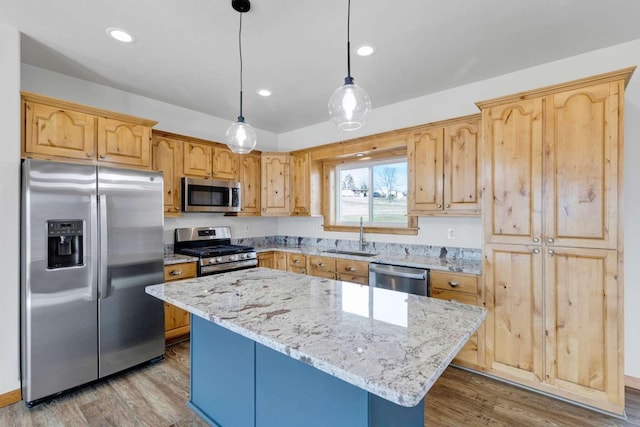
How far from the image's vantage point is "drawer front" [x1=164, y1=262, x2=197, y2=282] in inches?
123

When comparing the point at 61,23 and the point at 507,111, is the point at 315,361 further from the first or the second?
the point at 61,23

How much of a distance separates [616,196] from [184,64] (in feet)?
11.4

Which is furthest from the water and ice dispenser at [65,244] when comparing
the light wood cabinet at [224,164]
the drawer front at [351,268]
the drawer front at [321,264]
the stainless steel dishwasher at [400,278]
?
the stainless steel dishwasher at [400,278]

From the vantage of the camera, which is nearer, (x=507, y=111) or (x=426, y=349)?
(x=426, y=349)

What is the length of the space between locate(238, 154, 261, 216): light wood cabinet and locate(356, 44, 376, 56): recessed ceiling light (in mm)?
2218

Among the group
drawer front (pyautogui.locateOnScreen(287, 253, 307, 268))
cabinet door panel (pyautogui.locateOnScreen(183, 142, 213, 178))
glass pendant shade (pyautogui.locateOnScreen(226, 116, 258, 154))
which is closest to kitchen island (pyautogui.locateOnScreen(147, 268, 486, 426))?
glass pendant shade (pyautogui.locateOnScreen(226, 116, 258, 154))

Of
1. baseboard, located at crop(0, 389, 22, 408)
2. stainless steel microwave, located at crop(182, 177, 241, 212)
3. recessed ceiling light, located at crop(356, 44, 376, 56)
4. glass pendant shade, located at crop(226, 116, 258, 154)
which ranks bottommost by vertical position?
baseboard, located at crop(0, 389, 22, 408)

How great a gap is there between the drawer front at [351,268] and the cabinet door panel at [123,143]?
7.57ft

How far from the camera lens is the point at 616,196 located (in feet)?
6.57

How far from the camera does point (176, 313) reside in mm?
3184

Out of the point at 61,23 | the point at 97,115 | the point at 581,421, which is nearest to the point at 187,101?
the point at 97,115

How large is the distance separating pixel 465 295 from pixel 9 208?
3658 mm

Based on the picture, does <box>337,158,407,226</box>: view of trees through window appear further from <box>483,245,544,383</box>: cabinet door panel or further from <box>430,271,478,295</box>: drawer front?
<box>483,245,544,383</box>: cabinet door panel

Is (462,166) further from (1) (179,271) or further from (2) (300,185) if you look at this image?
(1) (179,271)
